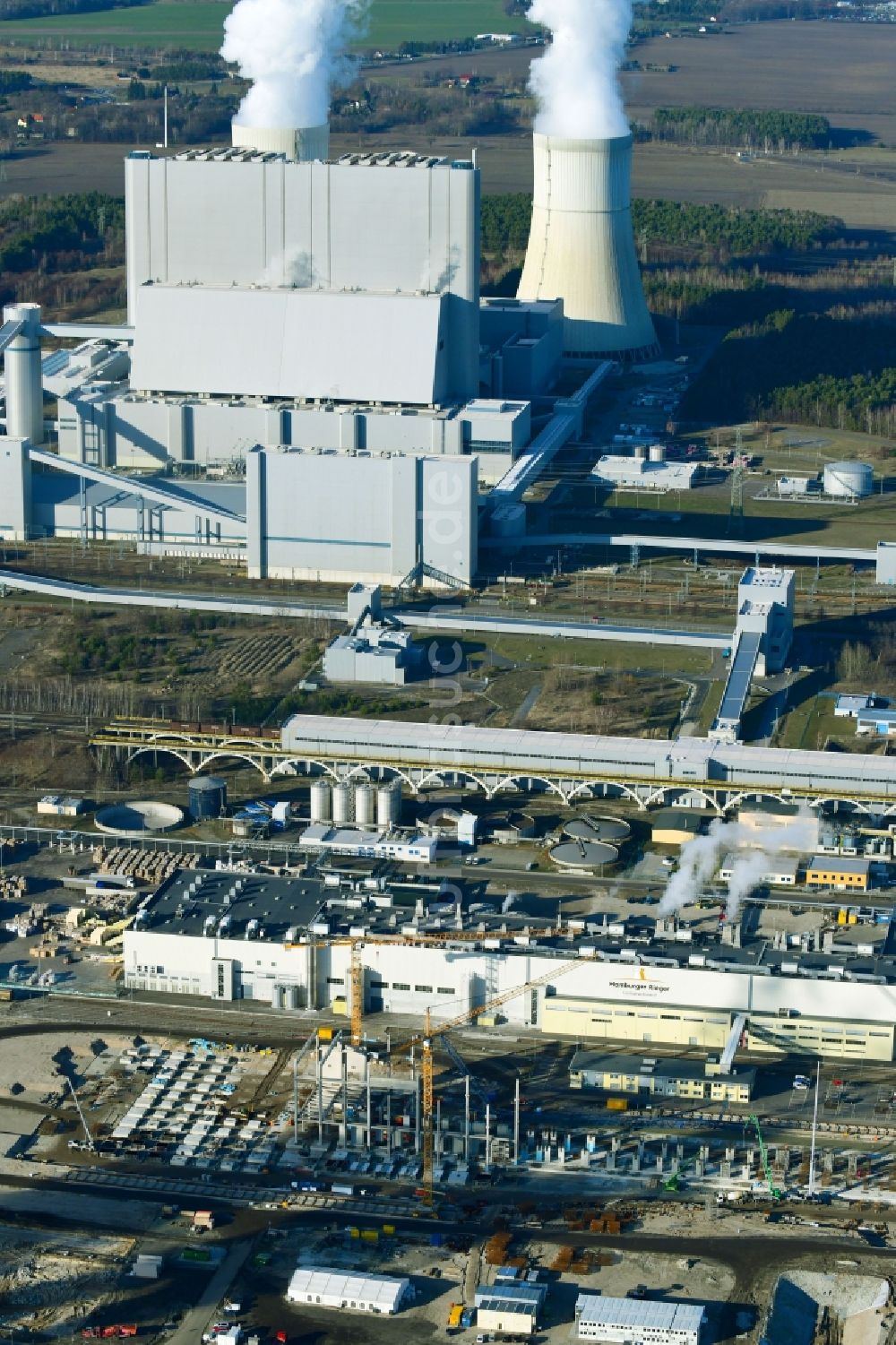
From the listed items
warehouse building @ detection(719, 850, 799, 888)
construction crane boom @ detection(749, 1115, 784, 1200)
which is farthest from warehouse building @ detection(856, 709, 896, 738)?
construction crane boom @ detection(749, 1115, 784, 1200)

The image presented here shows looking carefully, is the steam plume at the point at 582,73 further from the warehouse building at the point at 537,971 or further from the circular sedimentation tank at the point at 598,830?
the warehouse building at the point at 537,971

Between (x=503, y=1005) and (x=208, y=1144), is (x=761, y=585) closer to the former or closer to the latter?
(x=503, y=1005)

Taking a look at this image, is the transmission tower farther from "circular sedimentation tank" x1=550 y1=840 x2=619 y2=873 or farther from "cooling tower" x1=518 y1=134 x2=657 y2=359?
"circular sedimentation tank" x1=550 y1=840 x2=619 y2=873

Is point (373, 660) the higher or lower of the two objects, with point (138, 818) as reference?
higher

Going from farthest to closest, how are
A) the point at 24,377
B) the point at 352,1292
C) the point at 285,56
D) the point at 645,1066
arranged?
the point at 285,56 → the point at 24,377 → the point at 645,1066 → the point at 352,1292

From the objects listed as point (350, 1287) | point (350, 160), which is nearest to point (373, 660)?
point (350, 160)

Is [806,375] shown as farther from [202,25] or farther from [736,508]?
[202,25]
